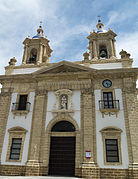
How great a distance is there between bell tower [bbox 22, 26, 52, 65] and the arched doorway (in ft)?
26.9

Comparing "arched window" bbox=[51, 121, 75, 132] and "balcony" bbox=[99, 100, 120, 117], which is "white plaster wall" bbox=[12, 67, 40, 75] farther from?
"balcony" bbox=[99, 100, 120, 117]

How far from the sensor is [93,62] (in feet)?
53.1

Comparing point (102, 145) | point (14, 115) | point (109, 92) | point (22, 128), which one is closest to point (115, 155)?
point (102, 145)

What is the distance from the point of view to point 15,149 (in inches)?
546

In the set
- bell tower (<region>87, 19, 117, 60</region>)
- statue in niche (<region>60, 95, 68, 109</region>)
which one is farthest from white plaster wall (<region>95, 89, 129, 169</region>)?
bell tower (<region>87, 19, 117, 60</region>)

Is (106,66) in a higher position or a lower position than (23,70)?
lower

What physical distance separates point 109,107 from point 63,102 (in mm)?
3842

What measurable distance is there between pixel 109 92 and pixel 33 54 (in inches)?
416

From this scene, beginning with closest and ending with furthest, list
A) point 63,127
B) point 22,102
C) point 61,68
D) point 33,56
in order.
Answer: point 63,127 → point 22,102 → point 61,68 → point 33,56

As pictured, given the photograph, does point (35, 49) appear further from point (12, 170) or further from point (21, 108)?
point (12, 170)

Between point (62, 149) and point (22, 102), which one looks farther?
→ point (22, 102)

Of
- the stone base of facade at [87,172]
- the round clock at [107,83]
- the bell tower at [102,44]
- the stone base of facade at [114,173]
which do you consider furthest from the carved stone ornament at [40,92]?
the stone base of facade at [114,173]

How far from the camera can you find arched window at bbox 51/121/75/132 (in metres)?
14.0

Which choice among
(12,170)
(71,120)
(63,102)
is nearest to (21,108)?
(63,102)
